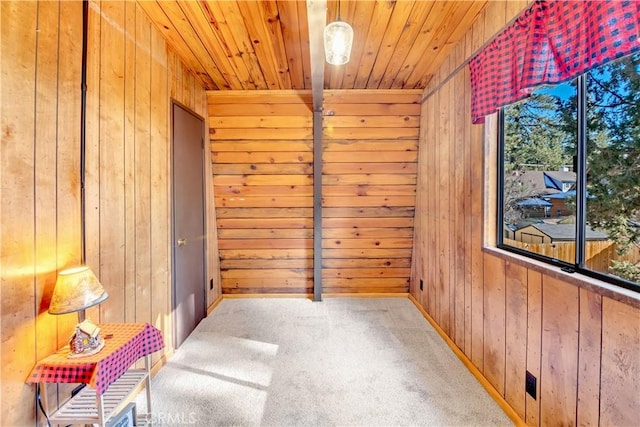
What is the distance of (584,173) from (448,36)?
1406 mm

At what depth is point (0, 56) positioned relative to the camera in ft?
3.24

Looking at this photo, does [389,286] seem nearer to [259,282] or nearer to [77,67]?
[259,282]

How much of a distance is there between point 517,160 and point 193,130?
2680 millimetres

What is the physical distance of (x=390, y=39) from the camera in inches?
78.3

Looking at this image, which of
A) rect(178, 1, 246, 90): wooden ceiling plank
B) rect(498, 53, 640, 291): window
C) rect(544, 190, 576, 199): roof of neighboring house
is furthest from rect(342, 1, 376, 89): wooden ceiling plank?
rect(544, 190, 576, 199): roof of neighboring house

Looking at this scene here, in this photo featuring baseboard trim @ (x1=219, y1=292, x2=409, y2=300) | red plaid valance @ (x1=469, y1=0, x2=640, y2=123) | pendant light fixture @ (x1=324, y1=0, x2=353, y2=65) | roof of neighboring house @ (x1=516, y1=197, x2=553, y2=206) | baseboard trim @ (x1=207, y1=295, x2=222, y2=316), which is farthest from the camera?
baseboard trim @ (x1=219, y1=292, x2=409, y2=300)

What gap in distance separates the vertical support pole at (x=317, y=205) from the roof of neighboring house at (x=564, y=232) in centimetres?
201

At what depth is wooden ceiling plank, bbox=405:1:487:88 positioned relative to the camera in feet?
5.55

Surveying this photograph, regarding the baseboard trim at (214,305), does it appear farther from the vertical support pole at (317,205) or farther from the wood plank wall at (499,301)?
the wood plank wall at (499,301)

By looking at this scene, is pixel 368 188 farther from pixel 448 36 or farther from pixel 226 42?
pixel 226 42

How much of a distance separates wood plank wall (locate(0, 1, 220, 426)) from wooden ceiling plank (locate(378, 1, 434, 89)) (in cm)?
181

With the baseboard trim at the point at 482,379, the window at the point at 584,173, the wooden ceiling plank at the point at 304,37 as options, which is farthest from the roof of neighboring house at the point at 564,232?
the wooden ceiling plank at the point at 304,37

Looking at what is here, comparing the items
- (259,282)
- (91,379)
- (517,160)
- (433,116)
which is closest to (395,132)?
(433,116)

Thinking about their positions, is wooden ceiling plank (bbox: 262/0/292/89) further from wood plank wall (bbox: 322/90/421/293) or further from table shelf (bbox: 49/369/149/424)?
table shelf (bbox: 49/369/149/424)
